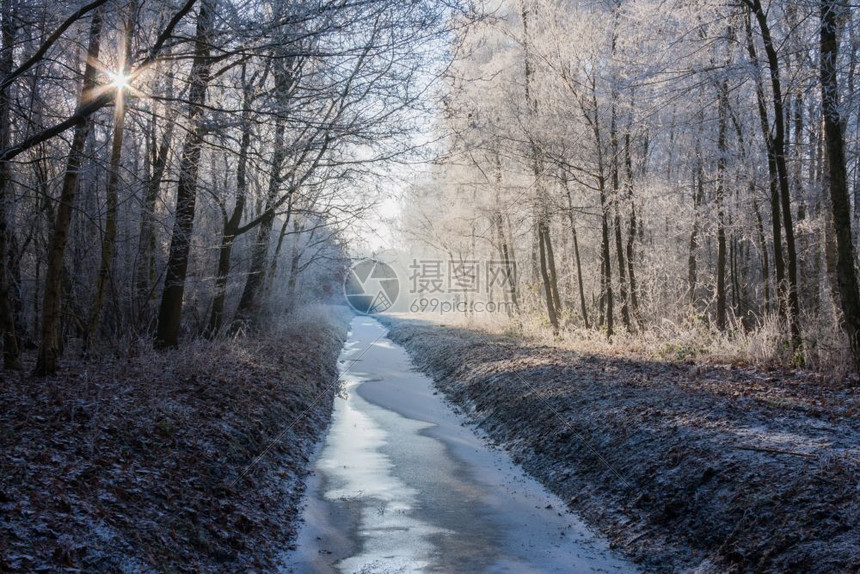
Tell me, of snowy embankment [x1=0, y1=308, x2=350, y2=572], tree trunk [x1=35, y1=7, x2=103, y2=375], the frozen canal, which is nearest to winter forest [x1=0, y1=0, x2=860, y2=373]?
tree trunk [x1=35, y1=7, x2=103, y2=375]

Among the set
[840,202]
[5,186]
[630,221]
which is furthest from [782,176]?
[5,186]

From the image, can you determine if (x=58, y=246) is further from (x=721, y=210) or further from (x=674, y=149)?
(x=674, y=149)

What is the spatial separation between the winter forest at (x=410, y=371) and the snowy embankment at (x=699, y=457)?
0.03m

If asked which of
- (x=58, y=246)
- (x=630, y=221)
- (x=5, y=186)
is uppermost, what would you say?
(x=630, y=221)

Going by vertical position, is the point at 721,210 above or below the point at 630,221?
above

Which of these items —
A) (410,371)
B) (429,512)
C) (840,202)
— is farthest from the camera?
(410,371)

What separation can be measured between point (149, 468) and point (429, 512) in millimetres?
2839

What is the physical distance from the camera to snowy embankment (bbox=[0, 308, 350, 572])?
4219 mm

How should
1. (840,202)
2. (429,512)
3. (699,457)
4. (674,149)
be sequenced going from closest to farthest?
(699,457) → (429,512) → (840,202) → (674,149)

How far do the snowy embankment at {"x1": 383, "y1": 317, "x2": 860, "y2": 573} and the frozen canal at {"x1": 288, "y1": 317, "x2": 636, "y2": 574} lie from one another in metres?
0.40

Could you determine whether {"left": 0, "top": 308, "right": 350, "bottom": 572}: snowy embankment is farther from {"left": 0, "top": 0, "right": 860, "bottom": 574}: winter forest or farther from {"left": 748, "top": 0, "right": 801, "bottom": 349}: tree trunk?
{"left": 748, "top": 0, "right": 801, "bottom": 349}: tree trunk

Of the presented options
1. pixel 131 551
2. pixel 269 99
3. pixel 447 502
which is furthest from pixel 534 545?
pixel 269 99

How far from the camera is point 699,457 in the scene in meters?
6.17

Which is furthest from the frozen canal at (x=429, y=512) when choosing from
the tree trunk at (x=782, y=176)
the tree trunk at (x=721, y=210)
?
the tree trunk at (x=721, y=210)
